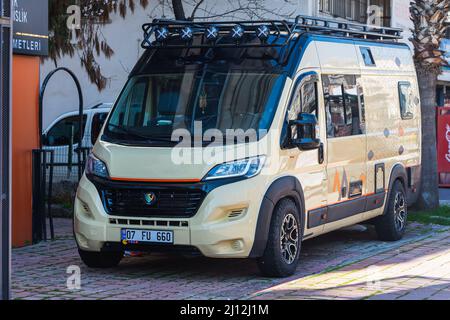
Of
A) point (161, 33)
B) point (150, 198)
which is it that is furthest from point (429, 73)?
point (150, 198)

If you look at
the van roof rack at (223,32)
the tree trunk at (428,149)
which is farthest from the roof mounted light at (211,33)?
the tree trunk at (428,149)

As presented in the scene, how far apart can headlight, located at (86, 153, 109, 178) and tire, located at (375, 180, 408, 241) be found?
428 centimetres

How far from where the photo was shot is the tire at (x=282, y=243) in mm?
9055

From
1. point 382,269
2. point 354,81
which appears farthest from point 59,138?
point 382,269

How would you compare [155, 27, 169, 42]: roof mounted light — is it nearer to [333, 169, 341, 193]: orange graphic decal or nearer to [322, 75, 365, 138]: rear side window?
[322, 75, 365, 138]: rear side window

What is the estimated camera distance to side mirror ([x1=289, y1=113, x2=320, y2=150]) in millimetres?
9414

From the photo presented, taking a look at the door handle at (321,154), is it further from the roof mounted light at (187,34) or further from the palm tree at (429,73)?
the palm tree at (429,73)

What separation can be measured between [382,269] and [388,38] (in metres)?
4.21

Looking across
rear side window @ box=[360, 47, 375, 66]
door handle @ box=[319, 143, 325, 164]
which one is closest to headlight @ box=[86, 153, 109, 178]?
door handle @ box=[319, 143, 325, 164]

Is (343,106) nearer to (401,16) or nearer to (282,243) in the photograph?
(282,243)

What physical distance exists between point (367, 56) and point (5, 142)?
603 centimetres
